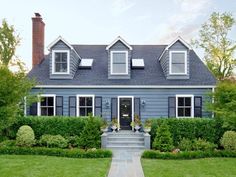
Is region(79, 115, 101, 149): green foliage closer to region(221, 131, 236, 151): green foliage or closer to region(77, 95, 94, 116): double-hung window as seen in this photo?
region(77, 95, 94, 116): double-hung window

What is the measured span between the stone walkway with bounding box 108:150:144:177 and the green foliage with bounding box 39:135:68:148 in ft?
9.22

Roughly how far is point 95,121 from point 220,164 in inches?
263

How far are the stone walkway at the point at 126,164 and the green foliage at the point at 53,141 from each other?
2.81 m

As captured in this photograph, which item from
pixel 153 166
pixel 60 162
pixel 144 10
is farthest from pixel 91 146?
pixel 144 10

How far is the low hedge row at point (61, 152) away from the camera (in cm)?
1345

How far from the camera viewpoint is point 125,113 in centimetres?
2020

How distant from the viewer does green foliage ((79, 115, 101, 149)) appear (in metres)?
15.4

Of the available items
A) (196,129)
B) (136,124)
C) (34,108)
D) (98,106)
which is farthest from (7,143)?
(196,129)

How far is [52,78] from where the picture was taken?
67.5 feet

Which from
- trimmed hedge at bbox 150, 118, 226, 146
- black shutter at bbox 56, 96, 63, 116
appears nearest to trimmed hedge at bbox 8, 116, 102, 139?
black shutter at bbox 56, 96, 63, 116

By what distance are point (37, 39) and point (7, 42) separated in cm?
1144

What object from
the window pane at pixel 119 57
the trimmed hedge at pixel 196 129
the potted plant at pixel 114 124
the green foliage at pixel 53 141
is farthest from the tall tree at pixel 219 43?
the green foliage at pixel 53 141

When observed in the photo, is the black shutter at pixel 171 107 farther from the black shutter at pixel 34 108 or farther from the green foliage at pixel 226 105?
the black shutter at pixel 34 108

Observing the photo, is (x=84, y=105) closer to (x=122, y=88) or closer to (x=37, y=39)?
(x=122, y=88)
